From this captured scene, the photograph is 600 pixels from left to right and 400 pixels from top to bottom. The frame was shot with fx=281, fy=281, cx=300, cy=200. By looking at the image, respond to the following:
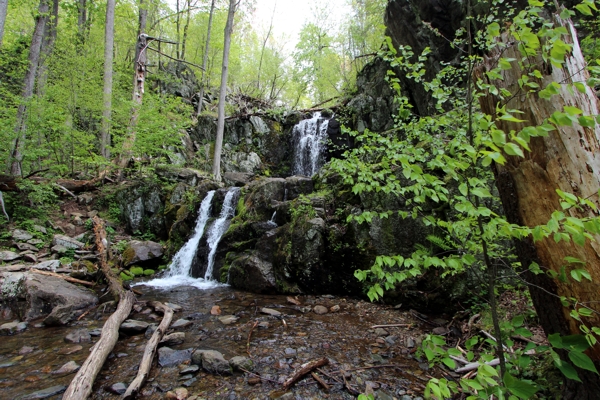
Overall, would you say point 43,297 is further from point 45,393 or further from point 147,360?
point 147,360

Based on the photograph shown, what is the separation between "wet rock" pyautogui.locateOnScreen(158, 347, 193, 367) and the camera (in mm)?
3852

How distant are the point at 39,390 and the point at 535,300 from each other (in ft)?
16.9

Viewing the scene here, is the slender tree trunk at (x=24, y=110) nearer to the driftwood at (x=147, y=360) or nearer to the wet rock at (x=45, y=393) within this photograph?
the driftwood at (x=147, y=360)

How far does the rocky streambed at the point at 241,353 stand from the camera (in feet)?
10.9

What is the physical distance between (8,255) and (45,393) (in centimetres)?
655

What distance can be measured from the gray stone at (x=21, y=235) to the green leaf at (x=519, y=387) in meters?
11.8

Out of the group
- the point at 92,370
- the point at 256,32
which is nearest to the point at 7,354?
the point at 92,370

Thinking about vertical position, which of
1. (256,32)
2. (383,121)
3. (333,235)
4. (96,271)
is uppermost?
(256,32)

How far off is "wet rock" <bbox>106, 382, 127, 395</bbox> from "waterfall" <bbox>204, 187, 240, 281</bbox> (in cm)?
527

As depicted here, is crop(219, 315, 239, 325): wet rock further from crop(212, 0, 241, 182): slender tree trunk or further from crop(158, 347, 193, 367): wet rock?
crop(212, 0, 241, 182): slender tree trunk

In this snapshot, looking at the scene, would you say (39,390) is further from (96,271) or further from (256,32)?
(256,32)

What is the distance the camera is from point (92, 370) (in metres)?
3.41

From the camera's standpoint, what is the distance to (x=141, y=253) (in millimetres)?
9328

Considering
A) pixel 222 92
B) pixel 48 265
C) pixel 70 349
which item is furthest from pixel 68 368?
pixel 222 92
